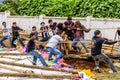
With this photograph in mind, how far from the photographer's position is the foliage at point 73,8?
21891mm

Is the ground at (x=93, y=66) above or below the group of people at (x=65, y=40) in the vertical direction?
below

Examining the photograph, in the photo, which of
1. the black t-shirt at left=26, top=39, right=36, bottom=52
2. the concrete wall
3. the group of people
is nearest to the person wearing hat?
the group of people

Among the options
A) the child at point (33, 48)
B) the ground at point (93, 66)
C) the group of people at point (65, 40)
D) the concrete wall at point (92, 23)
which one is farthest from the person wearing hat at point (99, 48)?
the concrete wall at point (92, 23)

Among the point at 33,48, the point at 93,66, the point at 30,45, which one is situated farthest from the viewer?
the point at 93,66

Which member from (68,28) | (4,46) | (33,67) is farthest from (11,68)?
(4,46)

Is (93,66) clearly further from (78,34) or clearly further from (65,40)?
(78,34)

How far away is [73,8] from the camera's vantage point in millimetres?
23359

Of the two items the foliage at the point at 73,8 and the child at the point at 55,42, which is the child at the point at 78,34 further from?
the foliage at the point at 73,8

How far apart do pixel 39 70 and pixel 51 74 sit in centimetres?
124

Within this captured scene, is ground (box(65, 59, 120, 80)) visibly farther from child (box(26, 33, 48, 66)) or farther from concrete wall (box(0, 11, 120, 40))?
concrete wall (box(0, 11, 120, 40))

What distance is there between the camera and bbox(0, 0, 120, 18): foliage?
2189cm

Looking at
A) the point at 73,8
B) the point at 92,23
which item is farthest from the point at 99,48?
the point at 73,8

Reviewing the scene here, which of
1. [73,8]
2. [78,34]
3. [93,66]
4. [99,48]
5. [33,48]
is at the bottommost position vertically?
[93,66]

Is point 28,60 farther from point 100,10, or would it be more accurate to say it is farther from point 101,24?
point 100,10
